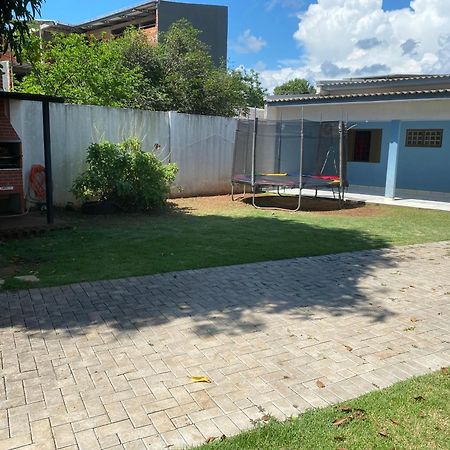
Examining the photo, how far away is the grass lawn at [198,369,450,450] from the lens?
2607 mm

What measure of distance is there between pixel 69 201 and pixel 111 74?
6335 millimetres

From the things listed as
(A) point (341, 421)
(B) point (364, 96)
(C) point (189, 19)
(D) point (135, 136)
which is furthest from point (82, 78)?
(C) point (189, 19)

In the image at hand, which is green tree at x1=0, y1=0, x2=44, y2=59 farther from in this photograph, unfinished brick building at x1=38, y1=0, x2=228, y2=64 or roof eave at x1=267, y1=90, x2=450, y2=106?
unfinished brick building at x1=38, y1=0, x2=228, y2=64

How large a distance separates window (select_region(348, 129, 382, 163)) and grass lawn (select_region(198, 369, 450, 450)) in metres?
14.3

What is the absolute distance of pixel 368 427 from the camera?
277 cm

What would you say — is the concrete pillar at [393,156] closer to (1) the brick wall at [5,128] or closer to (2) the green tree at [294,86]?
(1) the brick wall at [5,128]

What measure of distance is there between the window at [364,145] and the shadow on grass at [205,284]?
28.8 ft

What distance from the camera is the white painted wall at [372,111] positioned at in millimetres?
13234

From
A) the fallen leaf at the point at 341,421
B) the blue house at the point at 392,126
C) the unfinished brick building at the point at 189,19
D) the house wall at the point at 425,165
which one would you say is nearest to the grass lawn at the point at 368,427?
the fallen leaf at the point at 341,421

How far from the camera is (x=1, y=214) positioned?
8.59m

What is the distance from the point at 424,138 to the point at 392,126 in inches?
94.3

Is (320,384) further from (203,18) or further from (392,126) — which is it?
(203,18)

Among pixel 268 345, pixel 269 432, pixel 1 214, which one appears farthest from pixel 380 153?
pixel 269 432

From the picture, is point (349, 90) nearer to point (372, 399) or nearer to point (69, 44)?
point (69, 44)
